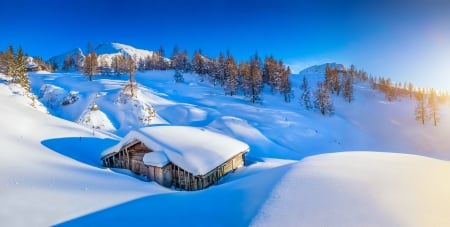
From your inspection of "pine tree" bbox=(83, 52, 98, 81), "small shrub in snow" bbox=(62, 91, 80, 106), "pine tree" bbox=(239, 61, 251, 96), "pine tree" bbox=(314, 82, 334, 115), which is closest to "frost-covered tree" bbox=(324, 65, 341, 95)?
"pine tree" bbox=(314, 82, 334, 115)

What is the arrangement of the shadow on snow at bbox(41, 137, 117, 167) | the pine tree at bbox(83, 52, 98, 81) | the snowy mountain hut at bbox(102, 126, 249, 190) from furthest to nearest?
the pine tree at bbox(83, 52, 98, 81) → the shadow on snow at bbox(41, 137, 117, 167) → the snowy mountain hut at bbox(102, 126, 249, 190)

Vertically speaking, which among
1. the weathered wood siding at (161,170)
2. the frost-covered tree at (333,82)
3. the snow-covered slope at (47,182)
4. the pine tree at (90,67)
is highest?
the pine tree at (90,67)

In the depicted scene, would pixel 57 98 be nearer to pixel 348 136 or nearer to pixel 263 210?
pixel 348 136

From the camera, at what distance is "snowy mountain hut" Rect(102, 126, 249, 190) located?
71.2 ft

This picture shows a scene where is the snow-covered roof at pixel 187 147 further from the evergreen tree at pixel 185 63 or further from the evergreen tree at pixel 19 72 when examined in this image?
the evergreen tree at pixel 185 63

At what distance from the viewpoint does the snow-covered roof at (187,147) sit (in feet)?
70.4

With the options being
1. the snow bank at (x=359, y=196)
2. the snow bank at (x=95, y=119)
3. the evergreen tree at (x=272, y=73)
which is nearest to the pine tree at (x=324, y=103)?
the evergreen tree at (x=272, y=73)

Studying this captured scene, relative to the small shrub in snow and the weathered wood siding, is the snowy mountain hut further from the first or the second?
the small shrub in snow

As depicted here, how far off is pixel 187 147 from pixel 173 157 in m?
1.50

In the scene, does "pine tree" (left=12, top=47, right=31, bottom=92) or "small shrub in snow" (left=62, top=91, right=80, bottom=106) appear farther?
"small shrub in snow" (left=62, top=91, right=80, bottom=106)

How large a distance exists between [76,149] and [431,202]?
906 inches

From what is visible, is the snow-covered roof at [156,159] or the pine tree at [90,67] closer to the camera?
the snow-covered roof at [156,159]

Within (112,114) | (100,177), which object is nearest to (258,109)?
(112,114)

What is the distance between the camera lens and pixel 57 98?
207ft
